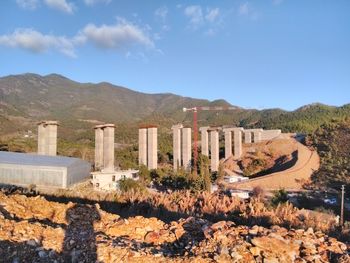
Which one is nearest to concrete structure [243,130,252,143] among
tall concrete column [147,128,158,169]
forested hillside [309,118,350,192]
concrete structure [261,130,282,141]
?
concrete structure [261,130,282,141]

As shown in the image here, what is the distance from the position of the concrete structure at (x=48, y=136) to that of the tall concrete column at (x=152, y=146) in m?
11.2

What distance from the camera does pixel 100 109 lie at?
13975 centimetres

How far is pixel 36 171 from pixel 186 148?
22.6 m

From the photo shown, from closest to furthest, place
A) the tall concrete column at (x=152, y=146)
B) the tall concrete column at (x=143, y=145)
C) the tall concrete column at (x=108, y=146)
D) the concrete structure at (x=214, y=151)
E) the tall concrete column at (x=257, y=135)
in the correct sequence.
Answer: the tall concrete column at (x=108, y=146), the tall concrete column at (x=152, y=146), the tall concrete column at (x=143, y=145), the concrete structure at (x=214, y=151), the tall concrete column at (x=257, y=135)

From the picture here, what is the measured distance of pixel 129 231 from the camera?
261 inches

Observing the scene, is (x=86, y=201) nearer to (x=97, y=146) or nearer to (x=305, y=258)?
(x=305, y=258)

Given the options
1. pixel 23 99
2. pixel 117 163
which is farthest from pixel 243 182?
pixel 23 99

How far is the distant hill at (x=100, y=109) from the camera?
86.8m

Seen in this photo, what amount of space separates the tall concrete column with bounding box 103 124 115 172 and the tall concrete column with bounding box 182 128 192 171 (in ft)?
37.8

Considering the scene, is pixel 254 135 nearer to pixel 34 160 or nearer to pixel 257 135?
pixel 257 135

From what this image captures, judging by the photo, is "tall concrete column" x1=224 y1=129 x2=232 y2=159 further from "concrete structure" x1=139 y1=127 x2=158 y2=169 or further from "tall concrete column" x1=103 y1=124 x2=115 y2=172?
"tall concrete column" x1=103 y1=124 x2=115 y2=172

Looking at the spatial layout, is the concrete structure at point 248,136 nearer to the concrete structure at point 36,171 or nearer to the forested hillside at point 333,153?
the forested hillside at point 333,153

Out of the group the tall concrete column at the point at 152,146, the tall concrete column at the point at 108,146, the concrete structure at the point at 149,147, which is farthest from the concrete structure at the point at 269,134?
the tall concrete column at the point at 108,146

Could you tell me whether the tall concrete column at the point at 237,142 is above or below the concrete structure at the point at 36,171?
above
